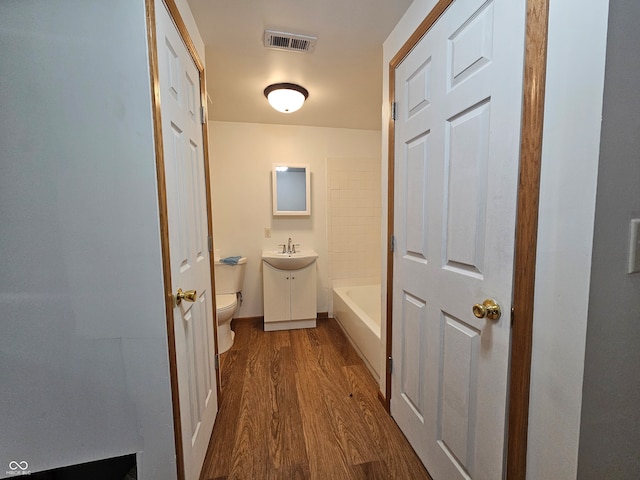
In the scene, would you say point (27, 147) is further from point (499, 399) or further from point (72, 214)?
point (499, 399)

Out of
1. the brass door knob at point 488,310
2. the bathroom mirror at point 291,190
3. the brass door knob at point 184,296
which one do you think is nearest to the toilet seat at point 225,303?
the bathroom mirror at point 291,190

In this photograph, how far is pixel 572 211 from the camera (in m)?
0.59

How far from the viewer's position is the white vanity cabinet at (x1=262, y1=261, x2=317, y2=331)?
2.60m

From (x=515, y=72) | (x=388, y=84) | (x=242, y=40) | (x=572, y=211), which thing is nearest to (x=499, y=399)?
(x=572, y=211)

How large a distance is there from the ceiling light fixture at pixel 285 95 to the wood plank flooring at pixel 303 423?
6.80 feet

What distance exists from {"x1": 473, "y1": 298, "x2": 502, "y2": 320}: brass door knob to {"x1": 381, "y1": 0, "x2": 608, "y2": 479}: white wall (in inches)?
4.0

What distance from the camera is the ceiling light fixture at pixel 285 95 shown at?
1.93 metres

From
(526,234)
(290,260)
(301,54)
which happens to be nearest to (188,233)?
(526,234)

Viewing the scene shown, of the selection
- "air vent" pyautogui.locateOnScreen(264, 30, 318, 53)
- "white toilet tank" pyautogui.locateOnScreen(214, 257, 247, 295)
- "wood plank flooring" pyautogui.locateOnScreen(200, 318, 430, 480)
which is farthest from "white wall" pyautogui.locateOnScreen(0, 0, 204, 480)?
"white toilet tank" pyautogui.locateOnScreen(214, 257, 247, 295)

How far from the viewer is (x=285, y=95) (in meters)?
1.94

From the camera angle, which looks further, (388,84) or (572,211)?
(388,84)

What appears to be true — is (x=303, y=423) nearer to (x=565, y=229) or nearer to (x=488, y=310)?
(x=488, y=310)

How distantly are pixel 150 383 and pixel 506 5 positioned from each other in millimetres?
1604

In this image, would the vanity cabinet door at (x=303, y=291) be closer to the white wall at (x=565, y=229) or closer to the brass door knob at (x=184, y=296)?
the brass door knob at (x=184, y=296)
